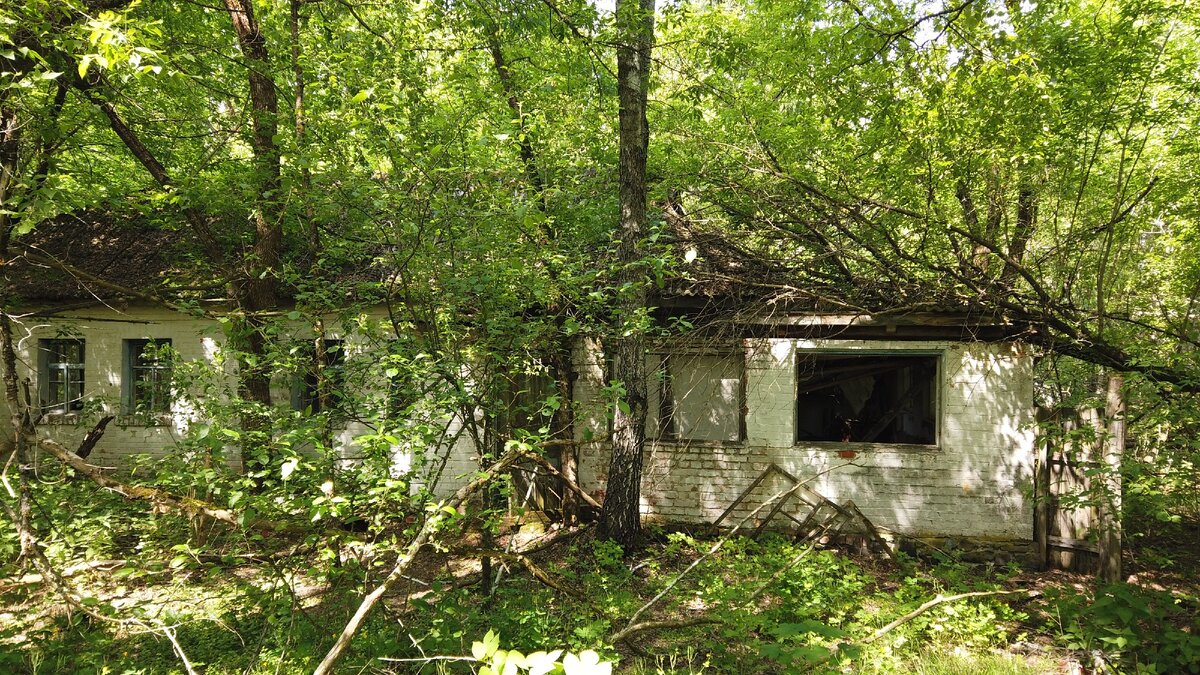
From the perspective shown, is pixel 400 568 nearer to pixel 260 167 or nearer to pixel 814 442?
pixel 260 167

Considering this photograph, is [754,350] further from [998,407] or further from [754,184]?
[998,407]

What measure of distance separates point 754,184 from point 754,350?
204cm

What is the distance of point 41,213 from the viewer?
3643 millimetres

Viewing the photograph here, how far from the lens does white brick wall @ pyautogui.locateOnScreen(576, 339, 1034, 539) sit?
22.8 feet

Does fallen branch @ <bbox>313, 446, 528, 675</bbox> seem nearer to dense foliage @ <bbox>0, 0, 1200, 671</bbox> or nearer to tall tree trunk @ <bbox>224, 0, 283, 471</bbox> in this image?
dense foliage @ <bbox>0, 0, 1200, 671</bbox>

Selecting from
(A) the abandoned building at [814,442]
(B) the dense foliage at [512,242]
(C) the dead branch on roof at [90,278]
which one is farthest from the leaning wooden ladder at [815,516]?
(C) the dead branch on roof at [90,278]

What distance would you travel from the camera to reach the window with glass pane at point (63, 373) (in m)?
10.2

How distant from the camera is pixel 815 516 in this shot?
23.5 feet

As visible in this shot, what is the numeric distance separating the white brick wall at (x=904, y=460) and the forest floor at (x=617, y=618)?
2.71ft

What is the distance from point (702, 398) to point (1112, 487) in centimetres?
438

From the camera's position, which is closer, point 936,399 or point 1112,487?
point 1112,487

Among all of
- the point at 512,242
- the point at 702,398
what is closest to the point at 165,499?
the point at 512,242

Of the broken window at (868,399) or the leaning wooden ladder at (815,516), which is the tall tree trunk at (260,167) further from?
the broken window at (868,399)

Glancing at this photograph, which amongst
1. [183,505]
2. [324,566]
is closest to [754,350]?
[324,566]
